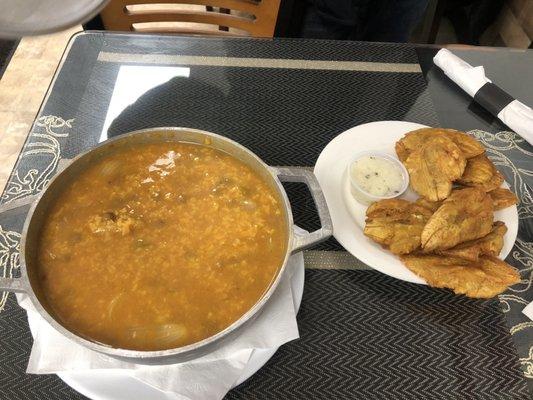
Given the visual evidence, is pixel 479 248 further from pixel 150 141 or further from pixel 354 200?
pixel 150 141

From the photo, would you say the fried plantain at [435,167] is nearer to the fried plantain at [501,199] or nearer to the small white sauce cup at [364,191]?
the small white sauce cup at [364,191]

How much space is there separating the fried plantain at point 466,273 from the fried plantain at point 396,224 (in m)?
0.05

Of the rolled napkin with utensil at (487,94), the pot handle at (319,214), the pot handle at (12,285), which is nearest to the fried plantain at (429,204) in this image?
the pot handle at (319,214)

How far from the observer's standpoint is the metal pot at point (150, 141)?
96 cm

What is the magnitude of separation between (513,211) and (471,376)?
566 millimetres

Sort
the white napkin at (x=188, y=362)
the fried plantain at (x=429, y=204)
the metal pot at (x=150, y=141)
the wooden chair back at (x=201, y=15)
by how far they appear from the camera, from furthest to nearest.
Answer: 1. the wooden chair back at (x=201, y=15)
2. the fried plantain at (x=429, y=204)
3. the white napkin at (x=188, y=362)
4. the metal pot at (x=150, y=141)

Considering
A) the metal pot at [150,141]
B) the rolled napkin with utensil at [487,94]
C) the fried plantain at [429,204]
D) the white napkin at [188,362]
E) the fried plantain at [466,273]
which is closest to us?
the metal pot at [150,141]

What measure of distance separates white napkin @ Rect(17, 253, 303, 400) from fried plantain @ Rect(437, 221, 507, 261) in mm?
547

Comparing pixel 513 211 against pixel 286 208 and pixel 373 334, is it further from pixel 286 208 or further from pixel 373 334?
pixel 286 208

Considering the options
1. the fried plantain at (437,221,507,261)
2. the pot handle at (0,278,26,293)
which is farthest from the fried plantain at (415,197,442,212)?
the pot handle at (0,278,26,293)

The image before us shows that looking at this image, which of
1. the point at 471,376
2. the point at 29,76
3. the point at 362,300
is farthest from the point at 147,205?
the point at 29,76

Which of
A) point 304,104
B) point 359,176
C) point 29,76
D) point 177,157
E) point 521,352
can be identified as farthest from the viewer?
point 29,76

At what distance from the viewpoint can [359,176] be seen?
5.05ft

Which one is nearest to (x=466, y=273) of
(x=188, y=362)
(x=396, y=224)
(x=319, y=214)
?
(x=396, y=224)
